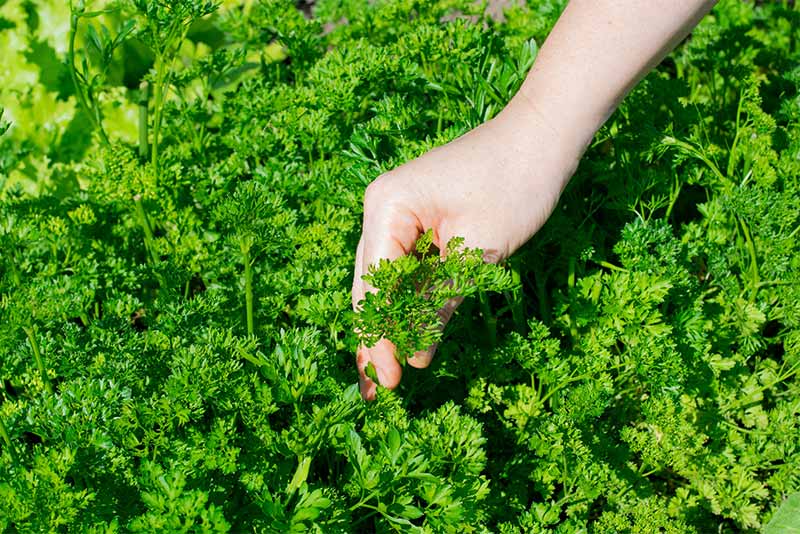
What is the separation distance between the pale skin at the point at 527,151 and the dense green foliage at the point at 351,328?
10.5 inches

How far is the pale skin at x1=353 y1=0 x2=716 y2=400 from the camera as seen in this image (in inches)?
78.6

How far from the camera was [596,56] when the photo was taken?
207 cm

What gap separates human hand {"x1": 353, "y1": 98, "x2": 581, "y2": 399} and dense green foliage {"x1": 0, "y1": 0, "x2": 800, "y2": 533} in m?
0.19

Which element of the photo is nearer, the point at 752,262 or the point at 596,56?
the point at 596,56

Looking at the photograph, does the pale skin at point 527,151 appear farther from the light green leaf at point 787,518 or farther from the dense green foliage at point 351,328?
the light green leaf at point 787,518

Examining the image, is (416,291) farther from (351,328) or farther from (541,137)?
(541,137)

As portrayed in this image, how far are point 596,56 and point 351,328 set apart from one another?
3.28 feet

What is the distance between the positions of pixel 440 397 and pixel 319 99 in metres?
1.19

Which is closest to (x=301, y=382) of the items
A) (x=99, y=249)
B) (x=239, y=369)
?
(x=239, y=369)

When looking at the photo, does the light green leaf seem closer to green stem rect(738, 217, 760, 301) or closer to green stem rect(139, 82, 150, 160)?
green stem rect(738, 217, 760, 301)

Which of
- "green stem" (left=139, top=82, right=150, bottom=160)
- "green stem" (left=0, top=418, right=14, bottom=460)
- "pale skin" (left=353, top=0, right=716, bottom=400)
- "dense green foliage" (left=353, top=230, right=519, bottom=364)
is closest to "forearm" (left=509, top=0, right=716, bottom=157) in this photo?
"pale skin" (left=353, top=0, right=716, bottom=400)

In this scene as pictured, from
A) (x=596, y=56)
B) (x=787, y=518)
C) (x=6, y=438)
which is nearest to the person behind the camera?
(x=6, y=438)

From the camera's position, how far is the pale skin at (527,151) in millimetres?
1996

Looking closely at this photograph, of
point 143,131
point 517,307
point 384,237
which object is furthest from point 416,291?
point 143,131
